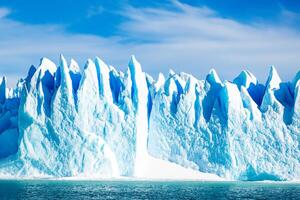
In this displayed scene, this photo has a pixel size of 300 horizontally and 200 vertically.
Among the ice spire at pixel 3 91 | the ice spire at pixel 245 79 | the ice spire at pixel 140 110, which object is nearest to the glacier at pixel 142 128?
the ice spire at pixel 140 110

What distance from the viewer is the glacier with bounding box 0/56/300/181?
38.8m

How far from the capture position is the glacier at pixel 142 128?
127ft

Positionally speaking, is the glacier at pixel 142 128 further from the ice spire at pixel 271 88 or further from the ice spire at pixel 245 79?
the ice spire at pixel 245 79

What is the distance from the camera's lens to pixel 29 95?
4019 cm

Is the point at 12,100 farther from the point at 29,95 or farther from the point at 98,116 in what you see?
the point at 98,116

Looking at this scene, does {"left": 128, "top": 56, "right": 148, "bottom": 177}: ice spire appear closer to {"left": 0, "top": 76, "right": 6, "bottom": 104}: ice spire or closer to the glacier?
the glacier

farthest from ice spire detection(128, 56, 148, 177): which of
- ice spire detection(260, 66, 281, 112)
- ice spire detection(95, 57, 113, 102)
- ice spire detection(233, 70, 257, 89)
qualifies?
ice spire detection(260, 66, 281, 112)

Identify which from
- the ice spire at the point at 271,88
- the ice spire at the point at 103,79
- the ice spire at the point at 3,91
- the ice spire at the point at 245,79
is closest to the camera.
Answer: the ice spire at the point at 103,79

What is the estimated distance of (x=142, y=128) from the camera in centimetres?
4178

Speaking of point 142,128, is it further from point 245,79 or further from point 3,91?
point 3,91

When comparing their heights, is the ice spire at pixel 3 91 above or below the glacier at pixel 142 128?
above

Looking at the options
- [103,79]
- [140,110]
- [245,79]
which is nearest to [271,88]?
[245,79]

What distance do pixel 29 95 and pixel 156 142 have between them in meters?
9.96

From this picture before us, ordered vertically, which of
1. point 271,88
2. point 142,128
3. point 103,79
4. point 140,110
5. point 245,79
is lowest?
point 142,128
